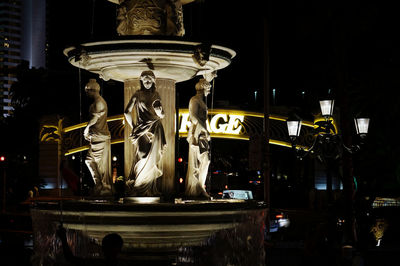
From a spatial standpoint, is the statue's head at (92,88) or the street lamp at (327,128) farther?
the street lamp at (327,128)

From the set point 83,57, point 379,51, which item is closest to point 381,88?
point 379,51

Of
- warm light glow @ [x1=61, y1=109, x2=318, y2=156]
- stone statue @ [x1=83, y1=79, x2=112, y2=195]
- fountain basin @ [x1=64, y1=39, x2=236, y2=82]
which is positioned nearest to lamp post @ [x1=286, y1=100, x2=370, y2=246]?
fountain basin @ [x1=64, y1=39, x2=236, y2=82]

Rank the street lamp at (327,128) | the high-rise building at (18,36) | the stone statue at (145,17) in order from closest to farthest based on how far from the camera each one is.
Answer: the stone statue at (145,17), the street lamp at (327,128), the high-rise building at (18,36)

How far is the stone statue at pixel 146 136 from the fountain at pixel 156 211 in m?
0.25

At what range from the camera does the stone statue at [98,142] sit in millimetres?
11438

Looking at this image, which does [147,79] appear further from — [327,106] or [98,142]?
[327,106]

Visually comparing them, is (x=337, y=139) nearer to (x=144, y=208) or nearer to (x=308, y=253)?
(x=144, y=208)

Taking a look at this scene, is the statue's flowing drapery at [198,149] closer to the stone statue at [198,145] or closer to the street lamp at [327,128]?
the stone statue at [198,145]

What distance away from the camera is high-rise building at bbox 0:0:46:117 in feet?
142

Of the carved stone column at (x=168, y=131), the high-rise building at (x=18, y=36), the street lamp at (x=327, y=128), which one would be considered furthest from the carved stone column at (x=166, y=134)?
the high-rise building at (x=18, y=36)

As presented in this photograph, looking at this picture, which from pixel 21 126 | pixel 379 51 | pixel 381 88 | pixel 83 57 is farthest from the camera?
pixel 21 126

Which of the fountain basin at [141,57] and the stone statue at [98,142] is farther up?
the fountain basin at [141,57]

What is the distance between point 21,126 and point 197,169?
30684 millimetres

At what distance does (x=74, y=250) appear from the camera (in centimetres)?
979
